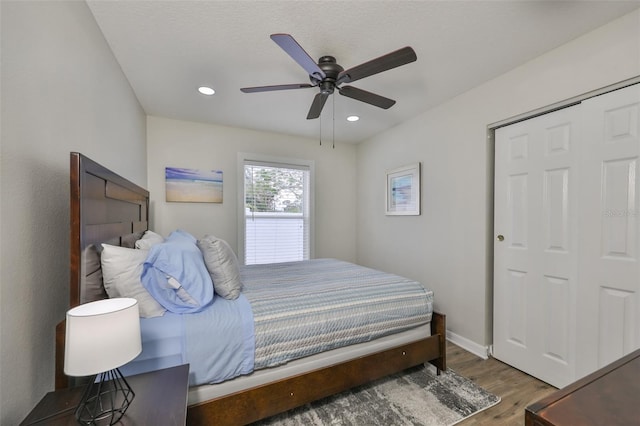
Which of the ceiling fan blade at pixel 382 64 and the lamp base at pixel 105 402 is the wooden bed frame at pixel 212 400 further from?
the ceiling fan blade at pixel 382 64

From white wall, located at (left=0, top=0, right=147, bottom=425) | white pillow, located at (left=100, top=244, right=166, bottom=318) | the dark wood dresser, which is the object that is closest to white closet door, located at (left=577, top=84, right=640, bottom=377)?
the dark wood dresser

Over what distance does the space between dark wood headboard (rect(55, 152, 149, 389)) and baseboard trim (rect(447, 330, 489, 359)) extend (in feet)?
9.60

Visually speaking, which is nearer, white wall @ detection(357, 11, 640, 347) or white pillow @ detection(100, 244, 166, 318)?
white pillow @ detection(100, 244, 166, 318)

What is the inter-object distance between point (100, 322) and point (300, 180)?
135 inches

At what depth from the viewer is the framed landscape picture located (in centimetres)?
319

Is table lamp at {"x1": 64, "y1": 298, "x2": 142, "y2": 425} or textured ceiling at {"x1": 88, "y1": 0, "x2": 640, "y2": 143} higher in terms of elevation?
textured ceiling at {"x1": 88, "y1": 0, "x2": 640, "y2": 143}

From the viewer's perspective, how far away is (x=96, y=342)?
0.79m

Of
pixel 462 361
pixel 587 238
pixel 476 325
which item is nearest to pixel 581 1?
pixel 587 238

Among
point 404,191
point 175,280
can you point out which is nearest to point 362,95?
point 404,191

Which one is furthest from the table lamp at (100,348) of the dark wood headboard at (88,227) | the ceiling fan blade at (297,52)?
the ceiling fan blade at (297,52)

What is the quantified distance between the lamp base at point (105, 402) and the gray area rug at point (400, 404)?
0.96 meters

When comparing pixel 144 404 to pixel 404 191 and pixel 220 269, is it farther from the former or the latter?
pixel 404 191

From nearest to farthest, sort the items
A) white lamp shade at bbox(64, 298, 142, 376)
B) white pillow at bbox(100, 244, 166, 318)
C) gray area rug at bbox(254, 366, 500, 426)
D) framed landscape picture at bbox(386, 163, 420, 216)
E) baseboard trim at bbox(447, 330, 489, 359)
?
white lamp shade at bbox(64, 298, 142, 376) → white pillow at bbox(100, 244, 166, 318) → gray area rug at bbox(254, 366, 500, 426) → baseboard trim at bbox(447, 330, 489, 359) → framed landscape picture at bbox(386, 163, 420, 216)

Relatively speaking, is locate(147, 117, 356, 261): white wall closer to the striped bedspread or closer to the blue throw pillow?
the striped bedspread
